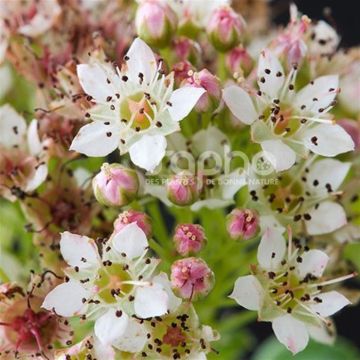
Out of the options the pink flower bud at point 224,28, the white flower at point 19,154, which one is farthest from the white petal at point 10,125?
the pink flower bud at point 224,28

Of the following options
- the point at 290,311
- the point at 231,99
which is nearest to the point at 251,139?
the point at 231,99

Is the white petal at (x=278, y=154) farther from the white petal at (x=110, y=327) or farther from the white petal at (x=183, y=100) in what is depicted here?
the white petal at (x=110, y=327)

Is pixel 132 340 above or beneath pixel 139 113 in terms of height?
beneath

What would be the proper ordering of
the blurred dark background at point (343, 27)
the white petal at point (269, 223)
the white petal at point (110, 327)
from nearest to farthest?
the white petal at point (110, 327)
the white petal at point (269, 223)
the blurred dark background at point (343, 27)

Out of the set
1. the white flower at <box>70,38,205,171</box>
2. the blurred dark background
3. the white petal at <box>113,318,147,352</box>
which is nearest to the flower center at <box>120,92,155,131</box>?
the white flower at <box>70,38,205,171</box>

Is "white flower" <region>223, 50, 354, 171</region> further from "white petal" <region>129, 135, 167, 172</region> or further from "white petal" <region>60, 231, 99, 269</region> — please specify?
"white petal" <region>60, 231, 99, 269</region>

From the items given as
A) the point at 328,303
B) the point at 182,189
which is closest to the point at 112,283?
the point at 182,189

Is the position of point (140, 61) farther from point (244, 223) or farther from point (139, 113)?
point (244, 223)
